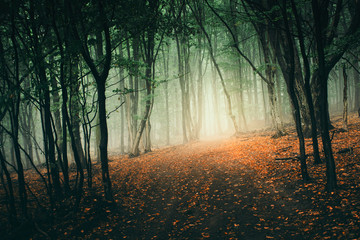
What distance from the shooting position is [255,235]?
3.97 m

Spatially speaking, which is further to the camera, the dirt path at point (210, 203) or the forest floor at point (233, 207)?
the dirt path at point (210, 203)

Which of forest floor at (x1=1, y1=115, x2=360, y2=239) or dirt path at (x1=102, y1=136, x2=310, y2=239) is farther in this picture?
dirt path at (x1=102, y1=136, x2=310, y2=239)

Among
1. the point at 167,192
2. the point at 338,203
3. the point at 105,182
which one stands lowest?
the point at 167,192

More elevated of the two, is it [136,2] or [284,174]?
[136,2]

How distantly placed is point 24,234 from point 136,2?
726 cm

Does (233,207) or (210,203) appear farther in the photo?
(210,203)

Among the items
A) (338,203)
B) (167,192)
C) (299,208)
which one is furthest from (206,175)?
(338,203)

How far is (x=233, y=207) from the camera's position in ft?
17.0

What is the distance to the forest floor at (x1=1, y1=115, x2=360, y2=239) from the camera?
4031 mm

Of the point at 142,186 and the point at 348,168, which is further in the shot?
the point at 142,186

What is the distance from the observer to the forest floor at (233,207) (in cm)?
403

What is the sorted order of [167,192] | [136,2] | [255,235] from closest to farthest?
[255,235], [136,2], [167,192]

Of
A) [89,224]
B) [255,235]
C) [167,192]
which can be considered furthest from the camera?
[167,192]

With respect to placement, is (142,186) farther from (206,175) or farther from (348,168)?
(348,168)
